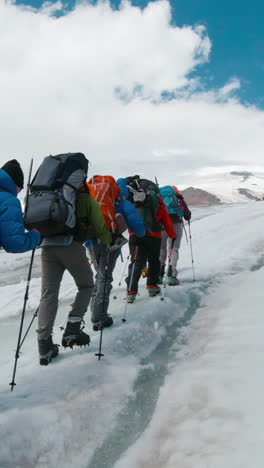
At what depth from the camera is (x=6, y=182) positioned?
3.40 m

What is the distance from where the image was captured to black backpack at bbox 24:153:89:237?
402 cm

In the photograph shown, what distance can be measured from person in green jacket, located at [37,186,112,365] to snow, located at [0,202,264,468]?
0.23 meters

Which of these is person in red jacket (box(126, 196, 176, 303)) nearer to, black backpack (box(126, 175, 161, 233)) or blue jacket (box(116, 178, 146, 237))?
black backpack (box(126, 175, 161, 233))

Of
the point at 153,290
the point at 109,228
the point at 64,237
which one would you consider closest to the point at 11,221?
the point at 64,237

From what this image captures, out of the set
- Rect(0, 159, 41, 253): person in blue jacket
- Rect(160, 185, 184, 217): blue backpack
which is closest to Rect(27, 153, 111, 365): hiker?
Rect(0, 159, 41, 253): person in blue jacket

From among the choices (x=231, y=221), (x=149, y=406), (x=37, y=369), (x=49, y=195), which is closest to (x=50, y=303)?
(x=37, y=369)

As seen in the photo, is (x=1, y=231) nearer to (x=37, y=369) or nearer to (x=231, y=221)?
(x=37, y=369)

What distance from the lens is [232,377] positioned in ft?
12.6

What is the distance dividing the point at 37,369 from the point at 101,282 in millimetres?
1941

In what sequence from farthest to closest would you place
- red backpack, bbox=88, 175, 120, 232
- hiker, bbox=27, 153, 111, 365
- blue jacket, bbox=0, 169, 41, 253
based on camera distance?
red backpack, bbox=88, 175, 120, 232 < hiker, bbox=27, 153, 111, 365 < blue jacket, bbox=0, 169, 41, 253

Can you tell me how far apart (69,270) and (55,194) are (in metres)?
1.04

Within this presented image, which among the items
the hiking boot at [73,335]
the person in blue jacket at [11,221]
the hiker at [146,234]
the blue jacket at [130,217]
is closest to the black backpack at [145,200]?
the hiker at [146,234]

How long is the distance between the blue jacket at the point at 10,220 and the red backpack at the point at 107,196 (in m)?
2.06

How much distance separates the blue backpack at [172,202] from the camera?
9344mm
